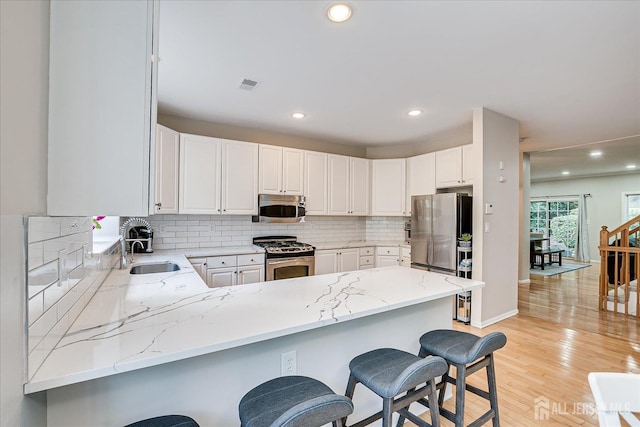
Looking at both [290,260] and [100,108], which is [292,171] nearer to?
[290,260]

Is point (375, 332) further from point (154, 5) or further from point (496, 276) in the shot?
point (496, 276)

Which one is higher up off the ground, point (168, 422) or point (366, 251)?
point (366, 251)

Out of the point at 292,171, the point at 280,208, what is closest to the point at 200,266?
the point at 280,208

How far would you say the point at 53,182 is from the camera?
2.93 ft

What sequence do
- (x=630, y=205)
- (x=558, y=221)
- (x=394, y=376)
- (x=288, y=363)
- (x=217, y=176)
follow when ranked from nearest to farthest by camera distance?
1. (x=394, y=376)
2. (x=288, y=363)
3. (x=217, y=176)
4. (x=630, y=205)
5. (x=558, y=221)

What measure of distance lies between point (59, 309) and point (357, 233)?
456 cm

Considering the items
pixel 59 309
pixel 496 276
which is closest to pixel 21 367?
pixel 59 309

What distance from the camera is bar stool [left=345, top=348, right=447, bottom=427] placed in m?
1.18

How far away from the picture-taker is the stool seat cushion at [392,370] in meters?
1.17

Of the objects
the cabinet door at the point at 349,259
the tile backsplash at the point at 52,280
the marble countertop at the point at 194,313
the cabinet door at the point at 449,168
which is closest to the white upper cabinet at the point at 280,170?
the cabinet door at the point at 349,259

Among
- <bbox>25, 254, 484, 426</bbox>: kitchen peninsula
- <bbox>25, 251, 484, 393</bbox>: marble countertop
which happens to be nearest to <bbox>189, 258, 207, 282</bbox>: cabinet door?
<bbox>25, 251, 484, 393</bbox>: marble countertop

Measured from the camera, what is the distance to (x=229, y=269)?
3.49 m

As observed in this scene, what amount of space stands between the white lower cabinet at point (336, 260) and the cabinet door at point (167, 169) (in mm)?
2009

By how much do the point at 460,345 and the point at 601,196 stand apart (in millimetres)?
10280
